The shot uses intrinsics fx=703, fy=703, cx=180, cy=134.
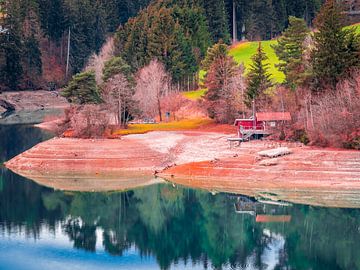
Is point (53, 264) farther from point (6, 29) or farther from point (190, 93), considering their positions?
point (6, 29)

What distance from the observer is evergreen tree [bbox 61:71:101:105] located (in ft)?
284

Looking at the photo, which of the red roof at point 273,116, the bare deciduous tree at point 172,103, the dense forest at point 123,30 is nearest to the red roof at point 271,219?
the red roof at point 273,116

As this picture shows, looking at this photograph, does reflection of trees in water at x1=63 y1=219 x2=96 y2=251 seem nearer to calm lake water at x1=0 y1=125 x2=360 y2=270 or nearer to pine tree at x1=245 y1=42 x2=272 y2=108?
calm lake water at x1=0 y1=125 x2=360 y2=270

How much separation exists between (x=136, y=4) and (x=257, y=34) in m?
54.2

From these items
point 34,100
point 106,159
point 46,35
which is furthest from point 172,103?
point 46,35

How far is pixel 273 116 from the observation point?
253 feet

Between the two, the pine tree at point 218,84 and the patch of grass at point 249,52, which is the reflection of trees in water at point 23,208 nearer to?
the pine tree at point 218,84

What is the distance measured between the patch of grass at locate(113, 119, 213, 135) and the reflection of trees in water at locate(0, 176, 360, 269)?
69.0 ft

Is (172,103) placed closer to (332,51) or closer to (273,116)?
(273,116)

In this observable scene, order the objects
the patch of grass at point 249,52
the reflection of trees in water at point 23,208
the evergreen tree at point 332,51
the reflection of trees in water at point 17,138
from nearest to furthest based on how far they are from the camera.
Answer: the reflection of trees in water at point 23,208
the evergreen tree at point 332,51
the reflection of trees in water at point 17,138
the patch of grass at point 249,52

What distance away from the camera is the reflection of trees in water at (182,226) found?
4609cm

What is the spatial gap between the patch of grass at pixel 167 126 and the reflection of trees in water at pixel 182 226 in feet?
69.0

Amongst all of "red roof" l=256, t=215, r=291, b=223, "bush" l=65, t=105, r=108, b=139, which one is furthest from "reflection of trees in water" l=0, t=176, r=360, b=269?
"bush" l=65, t=105, r=108, b=139

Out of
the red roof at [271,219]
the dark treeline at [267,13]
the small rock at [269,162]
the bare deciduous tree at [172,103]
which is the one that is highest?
the dark treeline at [267,13]
